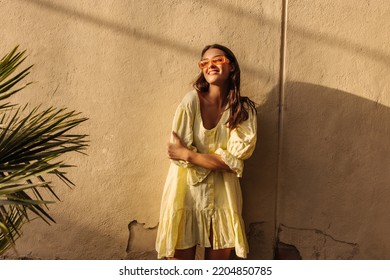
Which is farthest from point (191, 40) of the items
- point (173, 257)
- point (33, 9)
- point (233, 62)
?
point (173, 257)

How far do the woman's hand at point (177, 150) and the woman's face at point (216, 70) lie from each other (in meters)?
0.43

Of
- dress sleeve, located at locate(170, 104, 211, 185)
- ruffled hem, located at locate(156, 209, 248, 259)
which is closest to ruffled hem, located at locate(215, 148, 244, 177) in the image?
dress sleeve, located at locate(170, 104, 211, 185)

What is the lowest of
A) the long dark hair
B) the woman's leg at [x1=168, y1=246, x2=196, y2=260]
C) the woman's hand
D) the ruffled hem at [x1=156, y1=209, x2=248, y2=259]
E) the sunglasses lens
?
the woman's leg at [x1=168, y1=246, x2=196, y2=260]

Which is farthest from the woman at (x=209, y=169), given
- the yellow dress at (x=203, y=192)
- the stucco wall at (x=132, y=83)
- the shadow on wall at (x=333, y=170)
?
the shadow on wall at (x=333, y=170)

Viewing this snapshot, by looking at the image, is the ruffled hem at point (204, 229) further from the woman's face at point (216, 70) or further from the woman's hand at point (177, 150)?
the woman's face at point (216, 70)

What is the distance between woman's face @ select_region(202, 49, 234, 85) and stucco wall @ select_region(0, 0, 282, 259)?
0.34 meters

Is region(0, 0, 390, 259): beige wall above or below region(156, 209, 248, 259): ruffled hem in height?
above

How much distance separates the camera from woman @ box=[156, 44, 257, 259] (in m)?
3.58

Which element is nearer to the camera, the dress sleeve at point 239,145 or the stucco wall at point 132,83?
the dress sleeve at point 239,145

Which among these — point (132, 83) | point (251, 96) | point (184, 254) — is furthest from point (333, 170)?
point (132, 83)

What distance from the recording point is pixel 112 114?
158 inches

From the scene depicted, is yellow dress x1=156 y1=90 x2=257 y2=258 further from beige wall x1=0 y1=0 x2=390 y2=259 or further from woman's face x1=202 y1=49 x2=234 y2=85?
beige wall x1=0 y1=0 x2=390 y2=259

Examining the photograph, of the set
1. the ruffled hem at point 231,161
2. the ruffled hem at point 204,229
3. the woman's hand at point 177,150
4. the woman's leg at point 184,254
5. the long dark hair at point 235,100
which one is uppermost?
the long dark hair at point 235,100

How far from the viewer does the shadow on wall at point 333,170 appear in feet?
13.2
